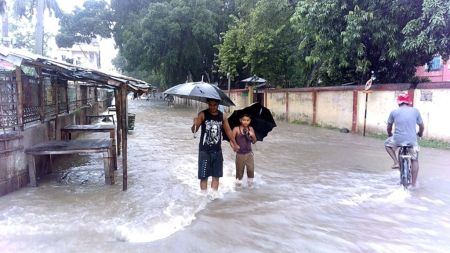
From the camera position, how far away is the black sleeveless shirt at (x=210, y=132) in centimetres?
596

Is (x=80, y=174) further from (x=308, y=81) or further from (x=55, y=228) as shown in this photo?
(x=308, y=81)

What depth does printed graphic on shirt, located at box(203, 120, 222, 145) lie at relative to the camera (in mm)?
5959

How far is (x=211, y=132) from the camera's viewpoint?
235 inches

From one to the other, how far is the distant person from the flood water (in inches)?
21.2

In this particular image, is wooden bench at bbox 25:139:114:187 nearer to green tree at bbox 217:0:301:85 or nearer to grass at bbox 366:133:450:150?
grass at bbox 366:133:450:150

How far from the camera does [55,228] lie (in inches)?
196

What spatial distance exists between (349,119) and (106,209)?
12455 millimetres

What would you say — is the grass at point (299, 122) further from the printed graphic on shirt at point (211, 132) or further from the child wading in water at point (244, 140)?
the printed graphic on shirt at point (211, 132)

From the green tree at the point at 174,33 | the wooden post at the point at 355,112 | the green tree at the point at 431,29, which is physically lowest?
the wooden post at the point at 355,112

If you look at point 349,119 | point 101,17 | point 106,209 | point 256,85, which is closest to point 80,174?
point 106,209

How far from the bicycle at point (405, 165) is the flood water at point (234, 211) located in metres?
0.19

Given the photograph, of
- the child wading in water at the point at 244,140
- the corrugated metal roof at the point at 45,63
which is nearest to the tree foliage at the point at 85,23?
the corrugated metal roof at the point at 45,63

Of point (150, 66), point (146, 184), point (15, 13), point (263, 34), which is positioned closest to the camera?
point (146, 184)

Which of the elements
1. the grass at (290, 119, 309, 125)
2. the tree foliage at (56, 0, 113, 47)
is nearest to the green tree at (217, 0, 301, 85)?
the grass at (290, 119, 309, 125)
